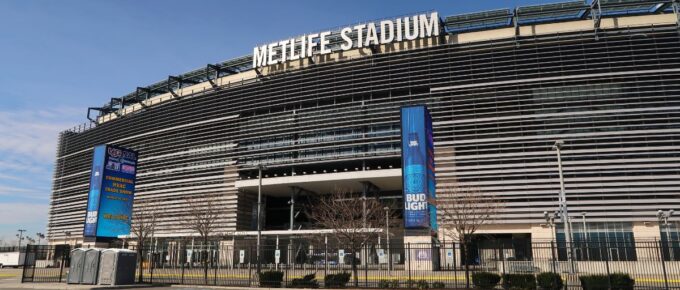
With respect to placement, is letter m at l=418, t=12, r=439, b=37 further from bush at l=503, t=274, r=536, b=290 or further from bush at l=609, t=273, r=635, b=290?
bush at l=609, t=273, r=635, b=290

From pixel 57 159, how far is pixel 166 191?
40.9 meters

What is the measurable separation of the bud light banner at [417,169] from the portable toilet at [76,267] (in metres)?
25.5

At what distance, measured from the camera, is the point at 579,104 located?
2256 inches

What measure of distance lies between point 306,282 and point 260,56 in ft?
167

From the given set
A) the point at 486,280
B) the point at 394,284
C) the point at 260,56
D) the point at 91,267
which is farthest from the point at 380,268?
the point at 260,56

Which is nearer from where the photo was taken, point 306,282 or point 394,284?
point 394,284

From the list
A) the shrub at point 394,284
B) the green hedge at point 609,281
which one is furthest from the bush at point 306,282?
the green hedge at point 609,281

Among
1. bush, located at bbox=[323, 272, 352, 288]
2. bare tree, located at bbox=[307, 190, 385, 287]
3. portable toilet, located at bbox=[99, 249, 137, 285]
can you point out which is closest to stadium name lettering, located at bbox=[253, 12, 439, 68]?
bare tree, located at bbox=[307, 190, 385, 287]

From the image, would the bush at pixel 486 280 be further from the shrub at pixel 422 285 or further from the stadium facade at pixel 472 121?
the stadium facade at pixel 472 121

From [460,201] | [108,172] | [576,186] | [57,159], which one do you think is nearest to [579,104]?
[576,186]

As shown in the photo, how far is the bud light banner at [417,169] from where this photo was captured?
43.0 meters

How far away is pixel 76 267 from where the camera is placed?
96.8ft

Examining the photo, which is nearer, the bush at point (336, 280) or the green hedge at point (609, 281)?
the green hedge at point (609, 281)

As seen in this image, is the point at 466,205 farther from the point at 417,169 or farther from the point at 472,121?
the point at 472,121
